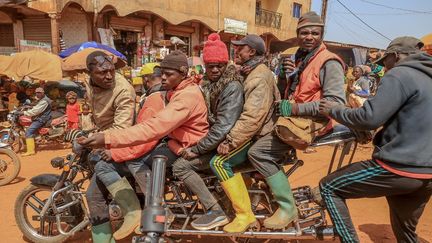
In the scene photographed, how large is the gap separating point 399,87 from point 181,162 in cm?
176

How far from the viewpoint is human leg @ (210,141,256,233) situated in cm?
287

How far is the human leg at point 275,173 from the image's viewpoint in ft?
9.44

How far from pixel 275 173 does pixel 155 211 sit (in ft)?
3.81

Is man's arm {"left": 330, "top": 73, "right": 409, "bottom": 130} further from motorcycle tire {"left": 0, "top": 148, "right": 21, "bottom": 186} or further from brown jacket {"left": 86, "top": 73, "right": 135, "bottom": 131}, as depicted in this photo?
motorcycle tire {"left": 0, "top": 148, "right": 21, "bottom": 186}

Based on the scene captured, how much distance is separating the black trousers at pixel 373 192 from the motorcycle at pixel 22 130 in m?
7.96

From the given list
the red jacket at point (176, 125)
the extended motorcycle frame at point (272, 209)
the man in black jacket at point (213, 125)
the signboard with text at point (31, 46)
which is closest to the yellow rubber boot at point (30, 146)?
the signboard with text at point (31, 46)

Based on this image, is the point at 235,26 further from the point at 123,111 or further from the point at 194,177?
the point at 194,177

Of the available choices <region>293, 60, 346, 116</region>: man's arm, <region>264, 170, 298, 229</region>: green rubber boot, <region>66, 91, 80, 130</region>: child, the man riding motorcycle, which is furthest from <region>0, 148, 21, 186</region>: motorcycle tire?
<region>293, 60, 346, 116</region>: man's arm

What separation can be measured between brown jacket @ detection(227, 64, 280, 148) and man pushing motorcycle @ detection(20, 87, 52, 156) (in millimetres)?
7117

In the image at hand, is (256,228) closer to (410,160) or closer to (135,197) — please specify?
(135,197)

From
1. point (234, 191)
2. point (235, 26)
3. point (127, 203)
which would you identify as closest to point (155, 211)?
point (234, 191)

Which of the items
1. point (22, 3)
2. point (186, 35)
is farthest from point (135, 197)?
point (186, 35)

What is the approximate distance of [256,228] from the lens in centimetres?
301

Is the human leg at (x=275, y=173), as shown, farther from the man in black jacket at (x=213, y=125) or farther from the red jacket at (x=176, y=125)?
the red jacket at (x=176, y=125)
